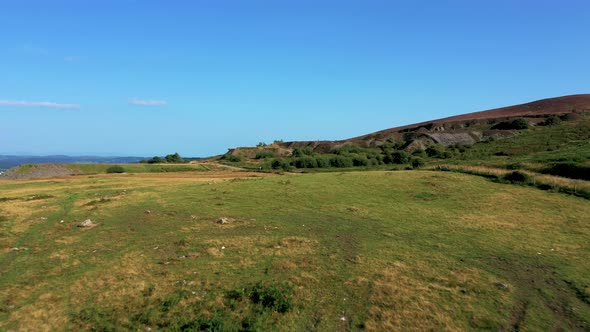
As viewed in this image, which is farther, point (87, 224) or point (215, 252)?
point (87, 224)

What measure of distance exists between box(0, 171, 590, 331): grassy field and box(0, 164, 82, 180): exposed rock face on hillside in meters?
42.3

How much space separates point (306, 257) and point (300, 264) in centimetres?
83

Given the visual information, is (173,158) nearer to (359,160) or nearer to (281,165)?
(281,165)

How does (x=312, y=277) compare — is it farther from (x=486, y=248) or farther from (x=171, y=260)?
(x=486, y=248)

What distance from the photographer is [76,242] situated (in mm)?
15672

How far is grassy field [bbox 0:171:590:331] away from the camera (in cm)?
930

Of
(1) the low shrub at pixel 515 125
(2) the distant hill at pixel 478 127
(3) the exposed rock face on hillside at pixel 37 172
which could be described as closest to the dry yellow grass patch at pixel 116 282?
(3) the exposed rock face on hillside at pixel 37 172

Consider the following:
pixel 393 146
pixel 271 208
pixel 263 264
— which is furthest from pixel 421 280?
pixel 393 146

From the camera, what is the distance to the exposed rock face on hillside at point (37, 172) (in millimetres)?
58406

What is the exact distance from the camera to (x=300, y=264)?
12.8 meters

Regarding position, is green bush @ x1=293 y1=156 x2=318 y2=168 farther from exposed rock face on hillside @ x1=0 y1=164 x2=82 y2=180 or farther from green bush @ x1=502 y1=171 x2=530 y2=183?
green bush @ x1=502 y1=171 x2=530 y2=183

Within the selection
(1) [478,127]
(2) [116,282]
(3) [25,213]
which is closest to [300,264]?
(2) [116,282]

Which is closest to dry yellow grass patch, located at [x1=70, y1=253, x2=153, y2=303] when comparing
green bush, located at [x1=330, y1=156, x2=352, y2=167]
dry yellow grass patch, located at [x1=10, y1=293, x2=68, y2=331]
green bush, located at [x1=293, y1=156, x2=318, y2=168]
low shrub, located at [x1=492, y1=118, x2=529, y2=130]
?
dry yellow grass patch, located at [x1=10, y1=293, x2=68, y2=331]

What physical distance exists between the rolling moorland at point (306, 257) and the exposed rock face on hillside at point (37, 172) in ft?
122
